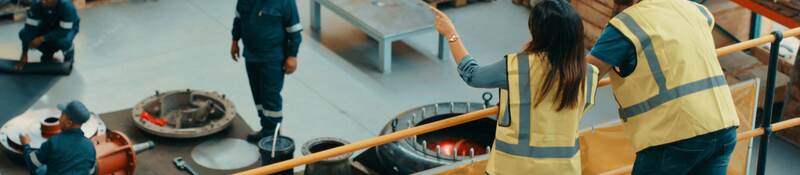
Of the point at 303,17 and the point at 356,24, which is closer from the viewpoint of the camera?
the point at 356,24

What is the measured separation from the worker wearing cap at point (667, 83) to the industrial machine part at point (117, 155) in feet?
12.3

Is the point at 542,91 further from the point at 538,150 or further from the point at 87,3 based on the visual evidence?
the point at 87,3

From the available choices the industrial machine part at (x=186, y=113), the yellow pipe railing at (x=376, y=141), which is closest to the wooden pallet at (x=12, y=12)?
the industrial machine part at (x=186, y=113)

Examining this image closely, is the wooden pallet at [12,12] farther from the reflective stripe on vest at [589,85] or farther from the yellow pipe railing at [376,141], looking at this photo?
the reflective stripe on vest at [589,85]

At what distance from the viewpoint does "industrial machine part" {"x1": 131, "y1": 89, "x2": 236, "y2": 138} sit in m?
Answer: 8.55

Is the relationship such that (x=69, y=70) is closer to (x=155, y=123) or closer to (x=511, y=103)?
(x=155, y=123)

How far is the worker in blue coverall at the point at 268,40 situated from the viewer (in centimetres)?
804

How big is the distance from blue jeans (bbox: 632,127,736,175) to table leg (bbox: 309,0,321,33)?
6.67 metres

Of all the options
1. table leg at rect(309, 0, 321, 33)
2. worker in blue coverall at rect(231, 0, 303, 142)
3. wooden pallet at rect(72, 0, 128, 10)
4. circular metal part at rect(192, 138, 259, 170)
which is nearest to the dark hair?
worker in blue coverall at rect(231, 0, 303, 142)

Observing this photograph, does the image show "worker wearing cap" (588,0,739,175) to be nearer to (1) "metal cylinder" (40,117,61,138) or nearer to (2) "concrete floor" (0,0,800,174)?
(1) "metal cylinder" (40,117,61,138)

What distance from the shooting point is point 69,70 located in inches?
395

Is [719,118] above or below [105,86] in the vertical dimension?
above

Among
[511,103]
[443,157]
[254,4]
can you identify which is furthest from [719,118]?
[254,4]

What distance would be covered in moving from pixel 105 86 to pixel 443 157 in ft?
13.5
